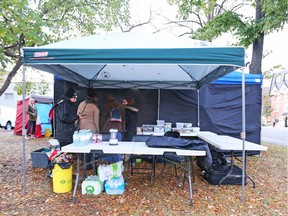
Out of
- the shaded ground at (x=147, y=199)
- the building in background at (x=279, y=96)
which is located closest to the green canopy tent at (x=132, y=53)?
the shaded ground at (x=147, y=199)

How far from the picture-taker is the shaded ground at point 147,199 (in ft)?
8.41

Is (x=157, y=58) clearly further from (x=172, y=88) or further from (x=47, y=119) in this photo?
(x=47, y=119)

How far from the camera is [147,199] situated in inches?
113

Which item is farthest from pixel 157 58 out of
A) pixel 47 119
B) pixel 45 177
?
pixel 47 119

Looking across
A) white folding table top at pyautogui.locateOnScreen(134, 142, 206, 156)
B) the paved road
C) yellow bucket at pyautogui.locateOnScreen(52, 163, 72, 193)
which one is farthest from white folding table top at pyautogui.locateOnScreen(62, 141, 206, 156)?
the paved road

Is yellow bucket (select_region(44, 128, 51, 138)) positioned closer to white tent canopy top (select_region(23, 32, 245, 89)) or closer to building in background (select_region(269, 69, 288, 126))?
white tent canopy top (select_region(23, 32, 245, 89))

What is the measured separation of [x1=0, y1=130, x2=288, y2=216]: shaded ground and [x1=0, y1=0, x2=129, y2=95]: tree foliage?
236cm

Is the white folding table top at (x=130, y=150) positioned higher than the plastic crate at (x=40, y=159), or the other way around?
the white folding table top at (x=130, y=150)

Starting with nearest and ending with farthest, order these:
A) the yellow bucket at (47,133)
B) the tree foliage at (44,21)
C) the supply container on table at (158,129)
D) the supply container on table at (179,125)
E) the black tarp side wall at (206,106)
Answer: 1. the tree foliage at (44,21)
2. the supply container on table at (158,129)
3. the supply container on table at (179,125)
4. the black tarp side wall at (206,106)
5. the yellow bucket at (47,133)

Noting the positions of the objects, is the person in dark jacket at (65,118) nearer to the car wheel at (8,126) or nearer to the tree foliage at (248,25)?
the tree foliage at (248,25)

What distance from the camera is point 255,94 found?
221 inches

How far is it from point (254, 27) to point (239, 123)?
2873mm

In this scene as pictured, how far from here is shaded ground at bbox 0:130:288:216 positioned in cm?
256

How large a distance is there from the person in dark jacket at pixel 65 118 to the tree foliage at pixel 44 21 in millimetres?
1173
